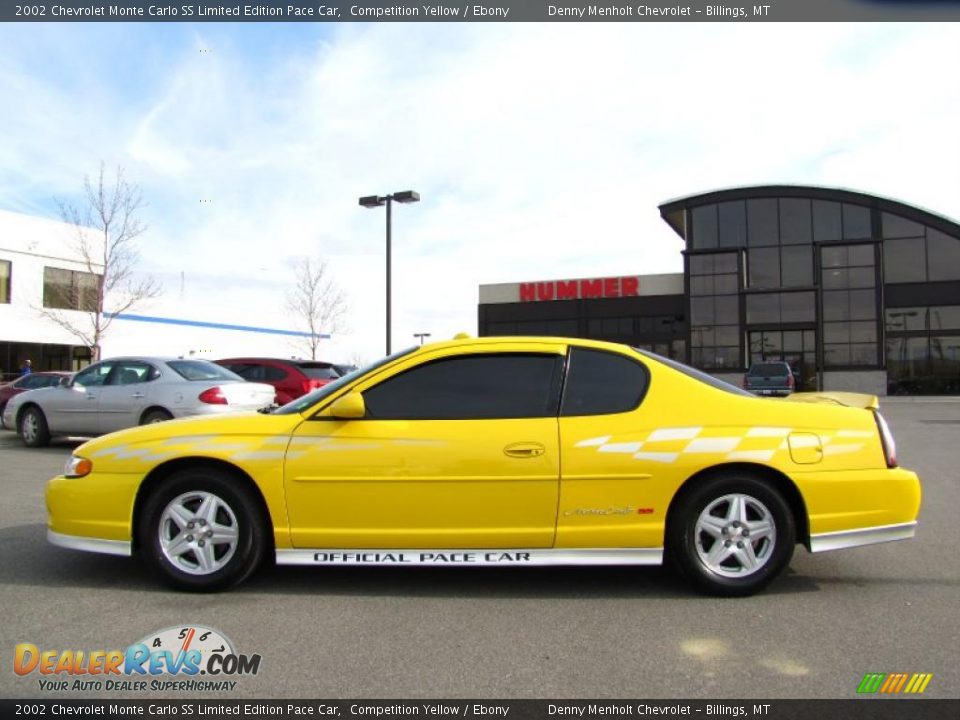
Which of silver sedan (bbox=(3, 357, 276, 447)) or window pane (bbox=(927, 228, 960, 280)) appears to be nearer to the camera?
silver sedan (bbox=(3, 357, 276, 447))

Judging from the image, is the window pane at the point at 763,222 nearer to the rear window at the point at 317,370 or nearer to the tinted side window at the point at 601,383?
the rear window at the point at 317,370

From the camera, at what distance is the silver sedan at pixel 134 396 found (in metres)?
9.95

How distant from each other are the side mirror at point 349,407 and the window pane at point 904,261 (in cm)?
3660

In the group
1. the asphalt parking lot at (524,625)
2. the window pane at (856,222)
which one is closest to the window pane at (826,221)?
the window pane at (856,222)

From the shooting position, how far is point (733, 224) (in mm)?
36438

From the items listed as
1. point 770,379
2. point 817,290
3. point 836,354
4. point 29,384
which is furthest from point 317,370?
point 836,354

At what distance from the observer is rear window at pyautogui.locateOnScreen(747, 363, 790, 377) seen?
2646cm

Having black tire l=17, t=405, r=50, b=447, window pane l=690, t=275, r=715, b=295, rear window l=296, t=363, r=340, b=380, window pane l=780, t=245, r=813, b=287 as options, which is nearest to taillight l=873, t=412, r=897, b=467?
rear window l=296, t=363, r=340, b=380

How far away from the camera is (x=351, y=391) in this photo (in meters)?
4.25

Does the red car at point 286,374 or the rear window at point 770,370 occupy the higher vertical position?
the rear window at point 770,370

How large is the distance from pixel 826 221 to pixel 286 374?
31.1 m

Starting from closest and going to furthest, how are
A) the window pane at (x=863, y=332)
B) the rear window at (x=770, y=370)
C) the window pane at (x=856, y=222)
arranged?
the rear window at (x=770, y=370), the window pane at (x=863, y=332), the window pane at (x=856, y=222)

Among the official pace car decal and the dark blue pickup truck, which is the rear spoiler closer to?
the official pace car decal

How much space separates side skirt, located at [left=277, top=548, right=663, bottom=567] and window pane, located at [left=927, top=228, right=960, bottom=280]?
36.5 metres
